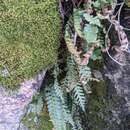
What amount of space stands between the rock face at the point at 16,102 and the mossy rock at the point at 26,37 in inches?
2.7

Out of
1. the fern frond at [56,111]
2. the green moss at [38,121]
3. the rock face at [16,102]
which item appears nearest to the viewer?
the rock face at [16,102]

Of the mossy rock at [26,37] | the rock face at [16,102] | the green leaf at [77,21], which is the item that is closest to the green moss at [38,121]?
the rock face at [16,102]

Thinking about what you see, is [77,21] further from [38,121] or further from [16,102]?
[38,121]

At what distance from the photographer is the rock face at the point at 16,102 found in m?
2.68

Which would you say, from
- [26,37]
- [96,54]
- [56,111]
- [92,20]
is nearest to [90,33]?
[92,20]

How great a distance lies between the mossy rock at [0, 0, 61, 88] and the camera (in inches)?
98.3

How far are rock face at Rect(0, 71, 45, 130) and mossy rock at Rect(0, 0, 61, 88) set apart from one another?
2.7 inches

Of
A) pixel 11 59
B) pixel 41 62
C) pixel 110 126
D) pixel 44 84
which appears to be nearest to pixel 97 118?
pixel 110 126

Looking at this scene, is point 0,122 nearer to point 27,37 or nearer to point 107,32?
point 27,37

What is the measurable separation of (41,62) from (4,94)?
37 cm

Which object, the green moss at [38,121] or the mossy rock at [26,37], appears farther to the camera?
the green moss at [38,121]

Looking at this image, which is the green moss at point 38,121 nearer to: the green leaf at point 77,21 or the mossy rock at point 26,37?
the mossy rock at point 26,37

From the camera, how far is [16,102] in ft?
8.98

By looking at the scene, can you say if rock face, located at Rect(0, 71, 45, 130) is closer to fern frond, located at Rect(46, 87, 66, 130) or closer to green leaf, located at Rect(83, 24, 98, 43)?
fern frond, located at Rect(46, 87, 66, 130)
